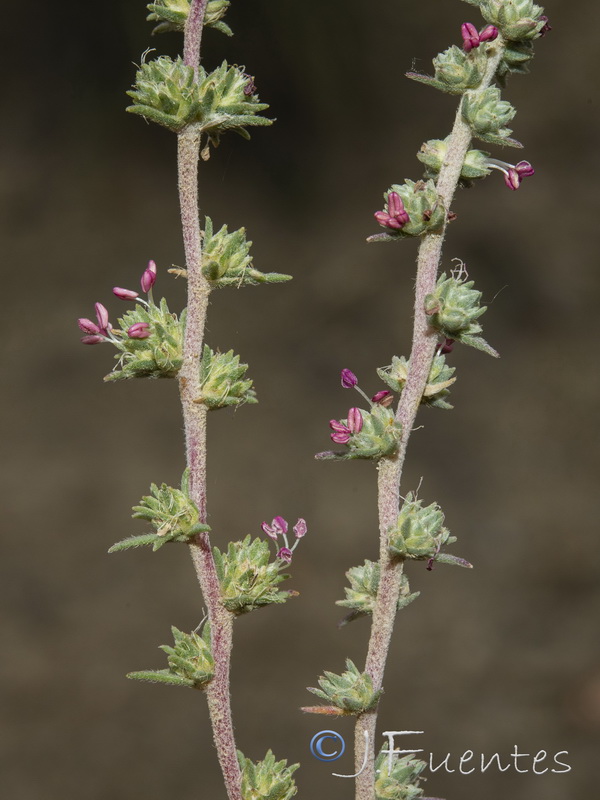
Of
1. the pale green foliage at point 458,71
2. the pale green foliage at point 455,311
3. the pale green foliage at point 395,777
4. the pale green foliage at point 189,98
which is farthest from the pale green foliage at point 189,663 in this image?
the pale green foliage at point 458,71

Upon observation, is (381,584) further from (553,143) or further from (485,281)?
(553,143)

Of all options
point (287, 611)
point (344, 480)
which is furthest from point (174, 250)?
point (287, 611)

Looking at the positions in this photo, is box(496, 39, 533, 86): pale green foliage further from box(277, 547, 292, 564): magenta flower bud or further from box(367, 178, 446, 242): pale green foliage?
box(277, 547, 292, 564): magenta flower bud

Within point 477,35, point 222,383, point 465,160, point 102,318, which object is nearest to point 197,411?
point 222,383

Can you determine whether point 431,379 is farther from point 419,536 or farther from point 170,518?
point 170,518

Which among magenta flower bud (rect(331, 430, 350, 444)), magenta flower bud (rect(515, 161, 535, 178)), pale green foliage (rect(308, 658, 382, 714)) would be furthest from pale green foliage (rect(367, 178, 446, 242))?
pale green foliage (rect(308, 658, 382, 714))

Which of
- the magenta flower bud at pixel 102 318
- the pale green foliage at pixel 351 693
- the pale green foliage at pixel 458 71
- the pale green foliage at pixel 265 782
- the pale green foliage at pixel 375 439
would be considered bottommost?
the pale green foliage at pixel 265 782

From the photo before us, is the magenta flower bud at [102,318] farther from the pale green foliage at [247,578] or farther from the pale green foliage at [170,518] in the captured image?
the pale green foliage at [247,578]
